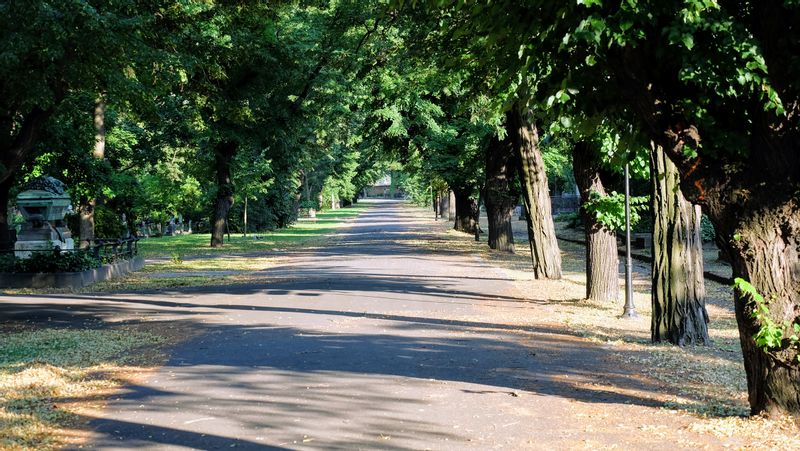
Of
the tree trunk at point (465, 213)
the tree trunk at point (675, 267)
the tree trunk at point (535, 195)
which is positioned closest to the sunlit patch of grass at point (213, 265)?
the tree trunk at point (535, 195)

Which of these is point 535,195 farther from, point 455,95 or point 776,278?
point 776,278

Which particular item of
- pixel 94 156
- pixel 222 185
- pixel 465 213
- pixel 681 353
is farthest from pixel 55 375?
pixel 465 213

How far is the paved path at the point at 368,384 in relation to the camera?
6.83 meters

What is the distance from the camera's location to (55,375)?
31.3ft

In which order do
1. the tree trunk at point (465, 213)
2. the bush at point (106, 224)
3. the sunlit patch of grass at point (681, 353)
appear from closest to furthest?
the sunlit patch of grass at point (681, 353), the bush at point (106, 224), the tree trunk at point (465, 213)

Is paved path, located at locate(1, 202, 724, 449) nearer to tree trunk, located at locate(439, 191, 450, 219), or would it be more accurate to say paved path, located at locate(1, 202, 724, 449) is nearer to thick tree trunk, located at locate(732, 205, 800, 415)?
thick tree trunk, located at locate(732, 205, 800, 415)

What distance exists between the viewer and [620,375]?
9.42 meters

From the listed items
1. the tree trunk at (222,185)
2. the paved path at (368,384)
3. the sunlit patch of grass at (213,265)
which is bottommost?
the paved path at (368,384)

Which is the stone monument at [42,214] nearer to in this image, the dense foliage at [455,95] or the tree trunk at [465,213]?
the dense foliage at [455,95]

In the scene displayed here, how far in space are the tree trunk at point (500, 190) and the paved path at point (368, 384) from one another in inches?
661

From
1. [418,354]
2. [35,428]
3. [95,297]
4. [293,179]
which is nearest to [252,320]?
[418,354]

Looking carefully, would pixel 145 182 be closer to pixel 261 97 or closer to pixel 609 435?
pixel 261 97

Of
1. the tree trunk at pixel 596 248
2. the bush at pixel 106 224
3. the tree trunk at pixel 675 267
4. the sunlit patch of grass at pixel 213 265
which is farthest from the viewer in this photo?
the bush at pixel 106 224

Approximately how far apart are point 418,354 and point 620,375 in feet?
8.09
